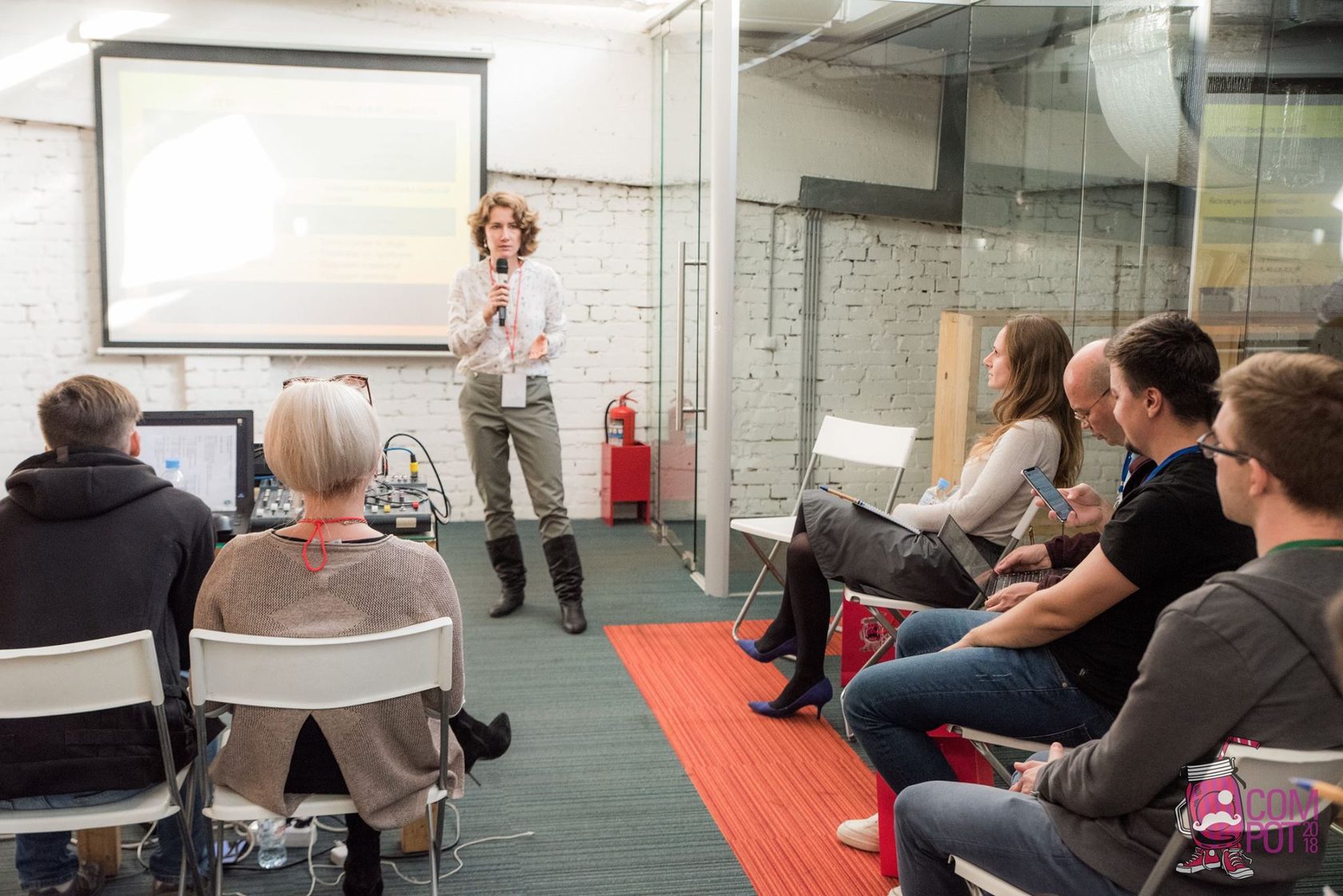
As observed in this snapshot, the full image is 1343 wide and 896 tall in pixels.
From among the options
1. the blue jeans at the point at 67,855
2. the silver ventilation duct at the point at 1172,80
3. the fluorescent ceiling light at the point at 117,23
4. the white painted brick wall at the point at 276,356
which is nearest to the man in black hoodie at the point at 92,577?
the blue jeans at the point at 67,855

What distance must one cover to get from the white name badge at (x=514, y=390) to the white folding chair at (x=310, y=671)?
8.41 ft

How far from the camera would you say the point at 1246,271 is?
3016 millimetres

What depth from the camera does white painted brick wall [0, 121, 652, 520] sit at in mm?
5809

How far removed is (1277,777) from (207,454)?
2.56 meters

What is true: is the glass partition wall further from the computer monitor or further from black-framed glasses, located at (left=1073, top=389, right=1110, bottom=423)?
the computer monitor

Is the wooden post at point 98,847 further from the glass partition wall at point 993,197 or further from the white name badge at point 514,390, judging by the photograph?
the glass partition wall at point 993,197

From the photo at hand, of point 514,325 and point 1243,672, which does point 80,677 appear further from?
point 514,325

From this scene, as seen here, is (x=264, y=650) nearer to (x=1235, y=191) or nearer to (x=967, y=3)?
(x=1235, y=191)

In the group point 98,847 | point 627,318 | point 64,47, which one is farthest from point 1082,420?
point 64,47

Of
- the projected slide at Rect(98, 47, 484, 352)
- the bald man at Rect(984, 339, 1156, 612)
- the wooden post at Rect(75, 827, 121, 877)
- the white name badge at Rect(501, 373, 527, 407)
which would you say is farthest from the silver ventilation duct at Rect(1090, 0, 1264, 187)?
the projected slide at Rect(98, 47, 484, 352)

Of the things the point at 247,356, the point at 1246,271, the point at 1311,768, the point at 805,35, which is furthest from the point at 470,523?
the point at 1311,768

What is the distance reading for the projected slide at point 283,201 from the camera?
582cm

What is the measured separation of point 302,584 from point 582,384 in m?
4.64

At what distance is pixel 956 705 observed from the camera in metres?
2.25
